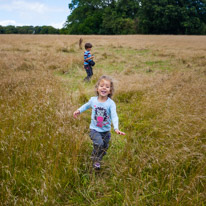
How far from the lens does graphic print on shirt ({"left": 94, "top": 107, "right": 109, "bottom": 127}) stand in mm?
2459

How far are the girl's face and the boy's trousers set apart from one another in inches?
21.0

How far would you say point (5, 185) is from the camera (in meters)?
1.77

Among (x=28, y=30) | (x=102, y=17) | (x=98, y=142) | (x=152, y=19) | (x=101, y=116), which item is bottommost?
(x=98, y=142)

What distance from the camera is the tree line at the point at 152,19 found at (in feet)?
138

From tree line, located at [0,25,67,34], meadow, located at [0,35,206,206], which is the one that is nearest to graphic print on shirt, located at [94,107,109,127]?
meadow, located at [0,35,206,206]

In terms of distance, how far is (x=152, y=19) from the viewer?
45531 millimetres

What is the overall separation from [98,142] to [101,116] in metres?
0.36

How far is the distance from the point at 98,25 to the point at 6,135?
6312 cm

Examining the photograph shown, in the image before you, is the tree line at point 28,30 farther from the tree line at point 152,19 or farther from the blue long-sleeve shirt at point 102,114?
the blue long-sleeve shirt at point 102,114

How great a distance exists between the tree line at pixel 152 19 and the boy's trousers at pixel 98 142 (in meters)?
45.8

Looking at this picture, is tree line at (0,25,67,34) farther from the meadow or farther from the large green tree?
the meadow

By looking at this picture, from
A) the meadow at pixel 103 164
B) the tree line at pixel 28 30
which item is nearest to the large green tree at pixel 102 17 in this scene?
the tree line at pixel 28 30

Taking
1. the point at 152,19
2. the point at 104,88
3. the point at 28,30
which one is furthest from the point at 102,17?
the point at 104,88

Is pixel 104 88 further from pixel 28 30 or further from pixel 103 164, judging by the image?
pixel 28 30
